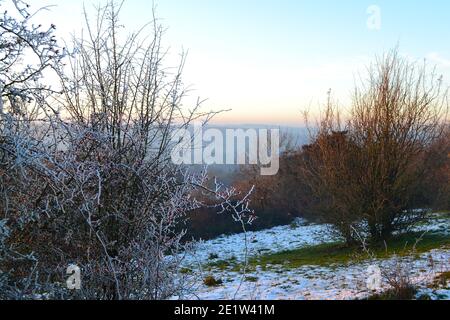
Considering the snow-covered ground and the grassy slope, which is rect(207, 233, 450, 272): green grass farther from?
the snow-covered ground

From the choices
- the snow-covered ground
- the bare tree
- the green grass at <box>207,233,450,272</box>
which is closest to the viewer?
the bare tree

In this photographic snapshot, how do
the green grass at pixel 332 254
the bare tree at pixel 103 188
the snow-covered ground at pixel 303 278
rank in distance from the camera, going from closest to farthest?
the bare tree at pixel 103 188
the snow-covered ground at pixel 303 278
the green grass at pixel 332 254

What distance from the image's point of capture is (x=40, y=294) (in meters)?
2.98

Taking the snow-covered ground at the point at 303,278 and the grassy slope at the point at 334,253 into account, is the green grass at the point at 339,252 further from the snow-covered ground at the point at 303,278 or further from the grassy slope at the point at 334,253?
the snow-covered ground at the point at 303,278

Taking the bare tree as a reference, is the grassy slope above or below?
below

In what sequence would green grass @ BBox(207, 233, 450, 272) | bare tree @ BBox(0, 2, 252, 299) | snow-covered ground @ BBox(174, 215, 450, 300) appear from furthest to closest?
green grass @ BBox(207, 233, 450, 272), snow-covered ground @ BBox(174, 215, 450, 300), bare tree @ BBox(0, 2, 252, 299)

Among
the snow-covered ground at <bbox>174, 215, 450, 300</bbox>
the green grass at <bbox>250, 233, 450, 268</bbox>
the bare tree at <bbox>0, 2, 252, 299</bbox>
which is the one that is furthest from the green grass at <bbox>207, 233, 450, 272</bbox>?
the bare tree at <bbox>0, 2, 252, 299</bbox>

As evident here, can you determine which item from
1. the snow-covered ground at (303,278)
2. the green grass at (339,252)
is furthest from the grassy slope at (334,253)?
the snow-covered ground at (303,278)

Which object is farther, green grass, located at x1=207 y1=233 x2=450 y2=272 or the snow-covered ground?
green grass, located at x1=207 y1=233 x2=450 y2=272

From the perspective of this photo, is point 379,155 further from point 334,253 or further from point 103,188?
point 103,188

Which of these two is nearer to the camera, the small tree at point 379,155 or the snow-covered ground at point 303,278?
the snow-covered ground at point 303,278

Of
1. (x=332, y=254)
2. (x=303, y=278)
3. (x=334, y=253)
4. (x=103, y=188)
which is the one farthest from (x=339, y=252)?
(x=103, y=188)

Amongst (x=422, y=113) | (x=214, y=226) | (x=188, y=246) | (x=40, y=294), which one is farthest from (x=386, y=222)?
(x=40, y=294)
